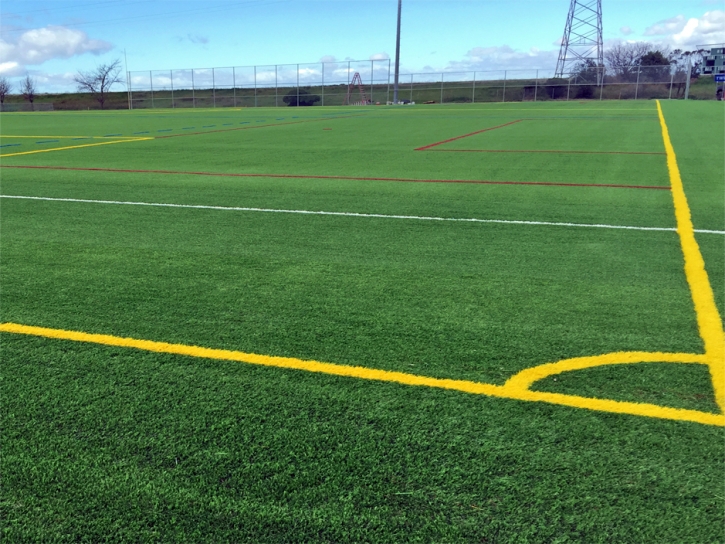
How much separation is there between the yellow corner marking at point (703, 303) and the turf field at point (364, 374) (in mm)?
24

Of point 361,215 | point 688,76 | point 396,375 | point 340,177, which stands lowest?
point 396,375

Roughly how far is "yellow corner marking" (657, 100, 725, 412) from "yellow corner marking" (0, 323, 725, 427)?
0.46 ft

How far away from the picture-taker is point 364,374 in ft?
9.51

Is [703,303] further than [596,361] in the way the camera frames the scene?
Yes

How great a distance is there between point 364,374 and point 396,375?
152 millimetres

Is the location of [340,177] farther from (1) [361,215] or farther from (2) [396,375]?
(2) [396,375]

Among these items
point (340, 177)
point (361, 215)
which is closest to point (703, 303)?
point (361, 215)

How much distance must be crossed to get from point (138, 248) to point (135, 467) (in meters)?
3.24

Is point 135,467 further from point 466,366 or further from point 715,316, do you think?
point 715,316

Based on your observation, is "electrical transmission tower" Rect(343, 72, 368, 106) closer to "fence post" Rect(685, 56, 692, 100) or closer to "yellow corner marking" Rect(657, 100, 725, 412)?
"fence post" Rect(685, 56, 692, 100)

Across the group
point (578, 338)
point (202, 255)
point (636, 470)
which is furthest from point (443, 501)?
point (202, 255)

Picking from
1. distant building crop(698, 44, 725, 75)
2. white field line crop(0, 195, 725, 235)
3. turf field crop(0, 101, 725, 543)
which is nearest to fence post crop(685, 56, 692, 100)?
distant building crop(698, 44, 725, 75)

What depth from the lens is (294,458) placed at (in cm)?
229

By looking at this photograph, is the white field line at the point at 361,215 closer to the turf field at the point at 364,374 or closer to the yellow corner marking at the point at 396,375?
the turf field at the point at 364,374
